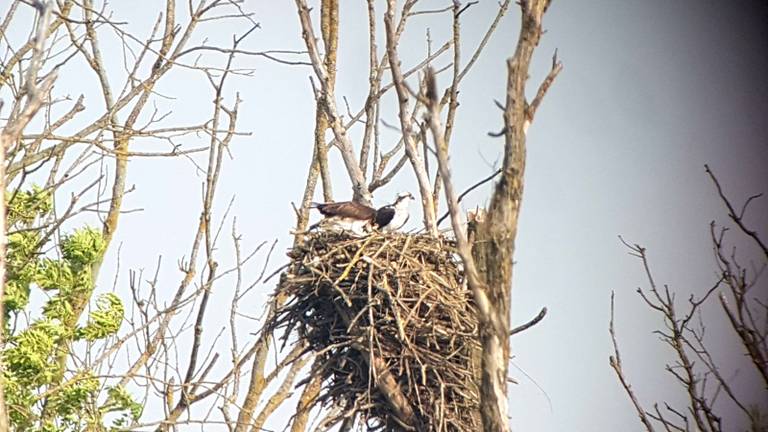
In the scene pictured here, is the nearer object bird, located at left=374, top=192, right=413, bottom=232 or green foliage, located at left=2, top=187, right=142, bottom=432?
green foliage, located at left=2, top=187, right=142, bottom=432

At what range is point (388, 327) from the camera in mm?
6012

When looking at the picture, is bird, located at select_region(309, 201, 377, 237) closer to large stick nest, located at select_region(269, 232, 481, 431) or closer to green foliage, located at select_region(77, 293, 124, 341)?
large stick nest, located at select_region(269, 232, 481, 431)

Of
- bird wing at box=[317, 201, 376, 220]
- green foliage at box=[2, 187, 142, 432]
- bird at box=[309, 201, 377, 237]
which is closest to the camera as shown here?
green foliage at box=[2, 187, 142, 432]

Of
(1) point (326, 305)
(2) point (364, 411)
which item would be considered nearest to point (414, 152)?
(1) point (326, 305)

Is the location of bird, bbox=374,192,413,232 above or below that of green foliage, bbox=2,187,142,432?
above

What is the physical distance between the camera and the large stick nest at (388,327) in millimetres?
5957

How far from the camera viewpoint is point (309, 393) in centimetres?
848

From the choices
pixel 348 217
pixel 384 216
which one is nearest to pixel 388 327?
pixel 348 217

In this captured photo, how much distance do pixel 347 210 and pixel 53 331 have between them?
7.87ft

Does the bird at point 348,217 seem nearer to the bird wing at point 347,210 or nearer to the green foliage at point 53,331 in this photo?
the bird wing at point 347,210

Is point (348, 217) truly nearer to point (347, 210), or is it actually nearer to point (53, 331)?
point (347, 210)

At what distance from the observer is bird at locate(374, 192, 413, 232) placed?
284 inches

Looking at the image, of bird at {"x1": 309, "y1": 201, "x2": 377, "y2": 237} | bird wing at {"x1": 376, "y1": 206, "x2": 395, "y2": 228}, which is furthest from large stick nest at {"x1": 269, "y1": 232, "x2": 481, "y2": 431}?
bird wing at {"x1": 376, "y1": 206, "x2": 395, "y2": 228}

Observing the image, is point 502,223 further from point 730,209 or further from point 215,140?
point 215,140
